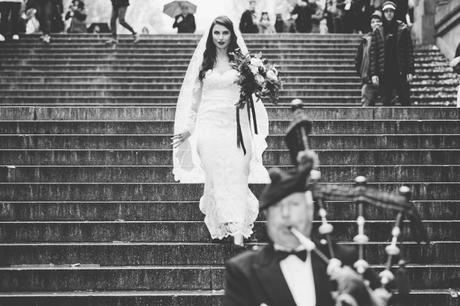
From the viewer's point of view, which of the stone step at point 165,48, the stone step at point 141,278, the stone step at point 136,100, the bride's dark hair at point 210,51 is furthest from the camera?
the stone step at point 165,48

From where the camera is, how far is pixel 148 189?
9086 millimetres

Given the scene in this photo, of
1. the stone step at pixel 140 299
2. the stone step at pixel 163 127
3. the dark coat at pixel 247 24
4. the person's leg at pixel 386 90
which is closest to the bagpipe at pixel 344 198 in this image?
the stone step at pixel 140 299

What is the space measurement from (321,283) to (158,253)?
4.54m

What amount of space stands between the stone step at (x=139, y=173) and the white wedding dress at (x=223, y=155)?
1573 millimetres

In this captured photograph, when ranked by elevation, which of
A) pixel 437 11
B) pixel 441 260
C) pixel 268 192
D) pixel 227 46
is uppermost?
pixel 437 11

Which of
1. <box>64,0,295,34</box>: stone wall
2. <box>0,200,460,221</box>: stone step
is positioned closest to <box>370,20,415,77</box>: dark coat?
<box>0,200,460,221</box>: stone step

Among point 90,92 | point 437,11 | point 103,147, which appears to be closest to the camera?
point 103,147

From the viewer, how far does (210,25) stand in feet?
26.3

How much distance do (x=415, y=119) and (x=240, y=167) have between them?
439 cm

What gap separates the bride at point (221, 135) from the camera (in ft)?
25.2

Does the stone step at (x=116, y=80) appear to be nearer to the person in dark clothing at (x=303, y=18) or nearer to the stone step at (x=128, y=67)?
the stone step at (x=128, y=67)

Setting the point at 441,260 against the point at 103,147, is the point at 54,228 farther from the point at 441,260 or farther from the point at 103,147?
the point at 441,260

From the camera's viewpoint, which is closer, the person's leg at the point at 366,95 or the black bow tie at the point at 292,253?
the black bow tie at the point at 292,253

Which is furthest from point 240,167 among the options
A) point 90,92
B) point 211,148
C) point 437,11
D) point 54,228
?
point 437,11
